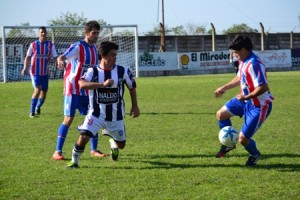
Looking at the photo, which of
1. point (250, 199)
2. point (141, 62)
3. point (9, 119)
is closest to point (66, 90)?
point (250, 199)

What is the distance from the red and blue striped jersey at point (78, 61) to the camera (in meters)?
7.84

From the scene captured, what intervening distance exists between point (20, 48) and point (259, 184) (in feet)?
82.1

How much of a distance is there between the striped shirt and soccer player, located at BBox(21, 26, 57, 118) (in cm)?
674

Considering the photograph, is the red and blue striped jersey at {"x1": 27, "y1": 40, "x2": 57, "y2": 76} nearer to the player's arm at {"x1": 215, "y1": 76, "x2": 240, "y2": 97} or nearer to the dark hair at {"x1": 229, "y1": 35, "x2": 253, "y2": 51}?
the player's arm at {"x1": 215, "y1": 76, "x2": 240, "y2": 97}

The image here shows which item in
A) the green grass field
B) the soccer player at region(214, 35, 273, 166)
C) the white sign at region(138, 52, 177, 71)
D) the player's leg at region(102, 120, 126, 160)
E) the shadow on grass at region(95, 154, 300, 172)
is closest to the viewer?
the green grass field

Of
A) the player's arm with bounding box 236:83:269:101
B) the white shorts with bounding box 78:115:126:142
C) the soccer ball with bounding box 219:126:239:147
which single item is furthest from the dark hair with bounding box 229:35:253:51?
the white shorts with bounding box 78:115:126:142

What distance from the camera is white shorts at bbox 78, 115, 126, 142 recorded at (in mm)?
6754

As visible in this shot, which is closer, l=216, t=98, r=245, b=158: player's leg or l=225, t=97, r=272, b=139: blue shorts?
l=225, t=97, r=272, b=139: blue shorts

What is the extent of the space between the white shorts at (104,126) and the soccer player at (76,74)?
2.84 feet

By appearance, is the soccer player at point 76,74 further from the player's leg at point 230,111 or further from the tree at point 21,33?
the tree at point 21,33

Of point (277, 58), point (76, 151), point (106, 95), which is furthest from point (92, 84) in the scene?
point (277, 58)

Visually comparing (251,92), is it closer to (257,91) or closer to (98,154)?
(257,91)

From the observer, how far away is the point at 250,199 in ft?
17.2

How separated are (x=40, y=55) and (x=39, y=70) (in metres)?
0.55
